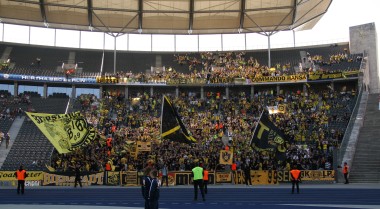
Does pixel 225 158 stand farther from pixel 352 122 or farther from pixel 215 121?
pixel 215 121

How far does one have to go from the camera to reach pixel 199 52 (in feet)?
201

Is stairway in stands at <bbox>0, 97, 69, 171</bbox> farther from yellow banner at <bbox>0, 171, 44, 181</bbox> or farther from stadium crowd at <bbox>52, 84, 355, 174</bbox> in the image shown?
yellow banner at <bbox>0, 171, 44, 181</bbox>

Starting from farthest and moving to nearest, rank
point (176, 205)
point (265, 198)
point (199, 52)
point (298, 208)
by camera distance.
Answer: point (199, 52)
point (265, 198)
point (176, 205)
point (298, 208)

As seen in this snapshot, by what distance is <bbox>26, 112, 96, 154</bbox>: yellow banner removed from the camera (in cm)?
2869

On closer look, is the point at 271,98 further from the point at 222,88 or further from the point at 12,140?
the point at 12,140

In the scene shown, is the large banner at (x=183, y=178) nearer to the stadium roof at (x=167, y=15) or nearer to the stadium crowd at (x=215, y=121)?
the stadium crowd at (x=215, y=121)

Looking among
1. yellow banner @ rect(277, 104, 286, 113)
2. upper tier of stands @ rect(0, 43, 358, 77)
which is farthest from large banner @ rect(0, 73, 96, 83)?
yellow banner @ rect(277, 104, 286, 113)

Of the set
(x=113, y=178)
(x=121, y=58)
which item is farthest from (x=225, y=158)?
(x=121, y=58)

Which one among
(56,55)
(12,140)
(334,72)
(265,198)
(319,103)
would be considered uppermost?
(56,55)

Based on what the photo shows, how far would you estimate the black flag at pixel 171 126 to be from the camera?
26.3 m

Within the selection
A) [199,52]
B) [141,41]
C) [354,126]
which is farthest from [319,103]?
[141,41]

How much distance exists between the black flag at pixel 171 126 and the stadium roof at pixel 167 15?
28.9 metres

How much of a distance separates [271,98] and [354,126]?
1434cm

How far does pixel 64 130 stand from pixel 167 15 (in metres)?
29.3
